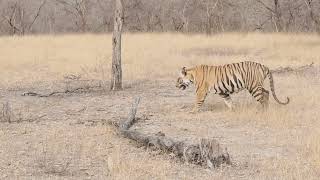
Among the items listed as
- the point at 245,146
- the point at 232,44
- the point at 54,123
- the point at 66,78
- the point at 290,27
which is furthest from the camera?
the point at 290,27

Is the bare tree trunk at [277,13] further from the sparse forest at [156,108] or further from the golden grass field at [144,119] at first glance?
the golden grass field at [144,119]

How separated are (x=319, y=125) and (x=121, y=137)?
344 centimetres

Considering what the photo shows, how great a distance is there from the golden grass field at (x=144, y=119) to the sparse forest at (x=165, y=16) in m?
13.9

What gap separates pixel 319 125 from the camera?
10719 millimetres

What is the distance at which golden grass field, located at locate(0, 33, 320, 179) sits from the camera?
7824 millimetres

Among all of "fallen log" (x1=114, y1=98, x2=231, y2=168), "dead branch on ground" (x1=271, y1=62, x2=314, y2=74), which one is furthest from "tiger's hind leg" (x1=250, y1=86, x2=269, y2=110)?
"dead branch on ground" (x1=271, y1=62, x2=314, y2=74)

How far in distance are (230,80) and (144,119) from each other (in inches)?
81.2

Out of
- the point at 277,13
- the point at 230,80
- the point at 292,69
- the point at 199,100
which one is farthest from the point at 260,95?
the point at 277,13

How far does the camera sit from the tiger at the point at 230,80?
12.5m

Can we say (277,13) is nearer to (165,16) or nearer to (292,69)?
(165,16)

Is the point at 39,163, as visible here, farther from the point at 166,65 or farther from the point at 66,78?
the point at 166,65

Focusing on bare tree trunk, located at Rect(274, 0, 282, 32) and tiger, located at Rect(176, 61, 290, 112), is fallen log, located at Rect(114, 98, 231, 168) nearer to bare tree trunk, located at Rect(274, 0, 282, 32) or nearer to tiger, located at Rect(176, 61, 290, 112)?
tiger, located at Rect(176, 61, 290, 112)

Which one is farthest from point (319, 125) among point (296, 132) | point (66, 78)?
point (66, 78)

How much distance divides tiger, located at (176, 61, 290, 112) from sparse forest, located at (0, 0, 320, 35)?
73.9 feet
